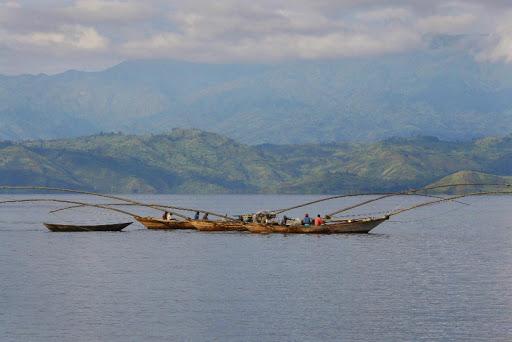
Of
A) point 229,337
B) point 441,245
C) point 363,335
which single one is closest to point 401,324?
point 363,335

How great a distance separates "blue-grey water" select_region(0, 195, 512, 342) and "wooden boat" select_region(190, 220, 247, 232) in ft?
6.64

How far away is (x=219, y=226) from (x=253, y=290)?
6085 cm

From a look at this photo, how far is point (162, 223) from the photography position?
153750 mm

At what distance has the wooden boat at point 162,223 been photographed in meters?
150

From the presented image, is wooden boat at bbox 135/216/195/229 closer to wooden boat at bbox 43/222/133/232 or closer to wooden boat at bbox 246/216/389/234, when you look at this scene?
wooden boat at bbox 43/222/133/232

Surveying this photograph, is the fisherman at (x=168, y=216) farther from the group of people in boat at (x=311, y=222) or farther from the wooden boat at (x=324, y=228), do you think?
the group of people in boat at (x=311, y=222)

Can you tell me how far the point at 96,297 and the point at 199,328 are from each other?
16751mm

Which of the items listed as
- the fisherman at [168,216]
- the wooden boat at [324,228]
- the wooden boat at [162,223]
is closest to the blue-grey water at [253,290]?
the wooden boat at [324,228]

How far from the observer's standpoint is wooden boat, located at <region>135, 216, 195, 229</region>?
14975 cm

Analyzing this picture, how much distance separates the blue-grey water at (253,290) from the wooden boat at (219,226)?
6.64 ft

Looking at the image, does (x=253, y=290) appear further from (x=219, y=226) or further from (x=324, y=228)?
(x=219, y=226)

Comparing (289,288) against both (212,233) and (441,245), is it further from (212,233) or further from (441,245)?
(212,233)

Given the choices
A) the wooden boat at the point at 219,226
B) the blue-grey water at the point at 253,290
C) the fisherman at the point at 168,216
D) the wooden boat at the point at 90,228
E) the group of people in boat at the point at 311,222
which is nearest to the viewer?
the blue-grey water at the point at 253,290

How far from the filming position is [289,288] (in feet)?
275
